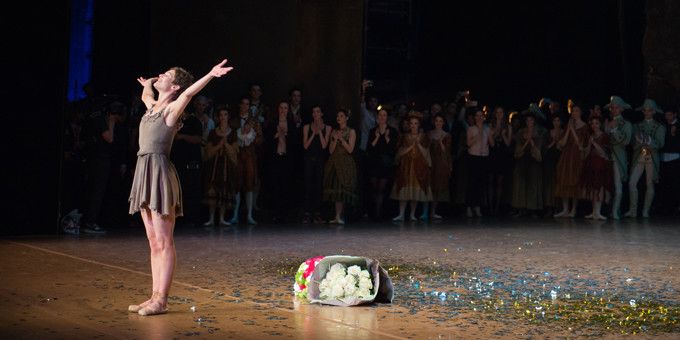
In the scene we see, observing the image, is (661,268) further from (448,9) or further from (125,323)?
(448,9)

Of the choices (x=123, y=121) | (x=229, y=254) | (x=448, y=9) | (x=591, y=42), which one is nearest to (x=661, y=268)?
(x=229, y=254)

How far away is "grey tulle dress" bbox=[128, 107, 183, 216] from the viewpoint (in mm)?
6707

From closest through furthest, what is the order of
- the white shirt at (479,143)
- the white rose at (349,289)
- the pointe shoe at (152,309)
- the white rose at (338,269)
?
the pointe shoe at (152,309) < the white rose at (349,289) < the white rose at (338,269) < the white shirt at (479,143)

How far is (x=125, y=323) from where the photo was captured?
6.36 meters

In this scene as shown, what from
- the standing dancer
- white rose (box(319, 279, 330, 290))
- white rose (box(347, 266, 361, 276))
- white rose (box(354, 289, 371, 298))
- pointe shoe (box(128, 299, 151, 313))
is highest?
the standing dancer

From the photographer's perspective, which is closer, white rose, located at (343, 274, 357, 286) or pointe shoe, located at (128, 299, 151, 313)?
pointe shoe, located at (128, 299, 151, 313)

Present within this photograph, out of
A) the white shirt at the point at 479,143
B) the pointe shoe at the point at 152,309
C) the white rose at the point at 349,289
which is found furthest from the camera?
the white shirt at the point at 479,143

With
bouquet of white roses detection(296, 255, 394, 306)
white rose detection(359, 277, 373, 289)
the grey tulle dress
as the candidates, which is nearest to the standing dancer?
the grey tulle dress

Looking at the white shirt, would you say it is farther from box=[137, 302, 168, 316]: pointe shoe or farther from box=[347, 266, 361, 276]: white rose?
box=[137, 302, 168, 316]: pointe shoe

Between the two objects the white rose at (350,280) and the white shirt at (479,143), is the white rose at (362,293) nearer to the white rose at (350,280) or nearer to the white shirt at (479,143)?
the white rose at (350,280)

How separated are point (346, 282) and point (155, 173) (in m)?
1.48

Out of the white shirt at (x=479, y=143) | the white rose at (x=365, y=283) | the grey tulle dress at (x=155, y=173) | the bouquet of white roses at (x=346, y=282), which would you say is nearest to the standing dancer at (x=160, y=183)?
the grey tulle dress at (x=155, y=173)

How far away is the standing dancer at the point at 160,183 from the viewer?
6703 millimetres

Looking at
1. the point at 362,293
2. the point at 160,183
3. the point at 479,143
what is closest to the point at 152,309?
the point at 160,183
